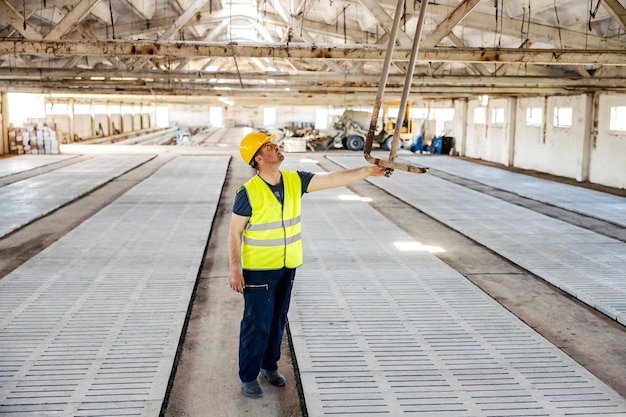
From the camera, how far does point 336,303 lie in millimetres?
6703

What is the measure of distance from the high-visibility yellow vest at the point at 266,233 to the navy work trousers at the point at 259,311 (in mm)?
72

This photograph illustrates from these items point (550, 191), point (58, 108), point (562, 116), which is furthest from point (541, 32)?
point (58, 108)

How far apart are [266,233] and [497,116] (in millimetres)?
24000

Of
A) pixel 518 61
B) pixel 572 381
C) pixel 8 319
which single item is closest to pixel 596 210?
pixel 518 61

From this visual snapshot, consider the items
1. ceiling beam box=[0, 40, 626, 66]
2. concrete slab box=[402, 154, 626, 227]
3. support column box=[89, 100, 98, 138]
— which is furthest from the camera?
support column box=[89, 100, 98, 138]

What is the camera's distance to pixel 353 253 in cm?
910

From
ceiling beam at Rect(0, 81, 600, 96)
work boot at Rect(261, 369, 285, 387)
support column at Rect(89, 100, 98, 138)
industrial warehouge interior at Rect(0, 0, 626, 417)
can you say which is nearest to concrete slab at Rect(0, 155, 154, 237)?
industrial warehouge interior at Rect(0, 0, 626, 417)

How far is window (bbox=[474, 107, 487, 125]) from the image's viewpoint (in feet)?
92.1

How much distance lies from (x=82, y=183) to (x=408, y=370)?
1375 cm

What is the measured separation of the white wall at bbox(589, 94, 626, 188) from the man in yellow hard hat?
53.5ft

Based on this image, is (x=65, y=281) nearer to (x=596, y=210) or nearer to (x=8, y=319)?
(x=8, y=319)

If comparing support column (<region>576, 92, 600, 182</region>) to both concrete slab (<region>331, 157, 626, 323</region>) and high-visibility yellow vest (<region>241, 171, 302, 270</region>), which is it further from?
high-visibility yellow vest (<region>241, 171, 302, 270</region>)

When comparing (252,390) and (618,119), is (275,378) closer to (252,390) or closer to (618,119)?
(252,390)

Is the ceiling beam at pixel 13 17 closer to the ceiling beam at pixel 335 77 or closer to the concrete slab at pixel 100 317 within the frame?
the concrete slab at pixel 100 317
